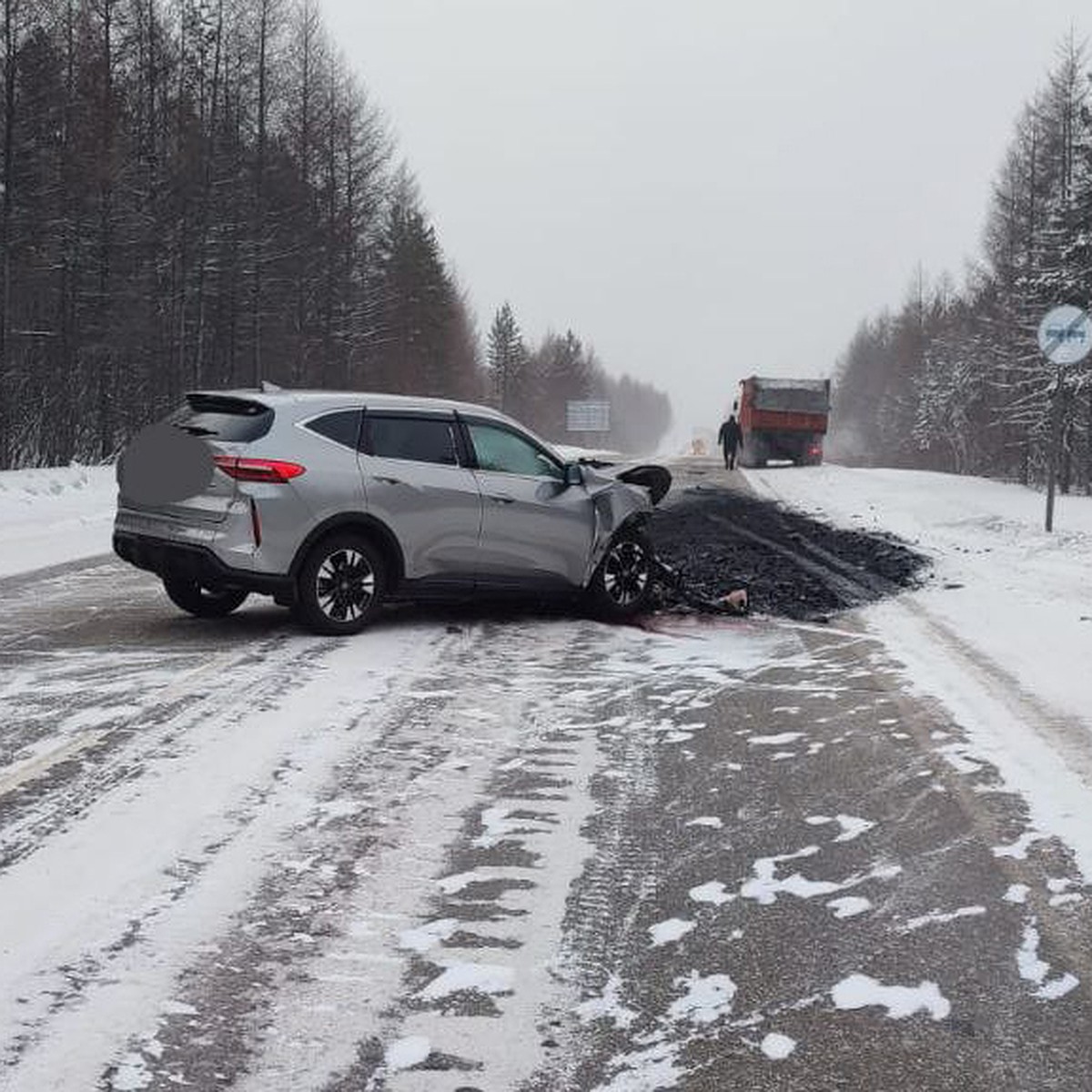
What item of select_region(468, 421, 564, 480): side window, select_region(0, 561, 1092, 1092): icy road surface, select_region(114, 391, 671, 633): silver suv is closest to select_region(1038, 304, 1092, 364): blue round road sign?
select_region(114, 391, 671, 633): silver suv

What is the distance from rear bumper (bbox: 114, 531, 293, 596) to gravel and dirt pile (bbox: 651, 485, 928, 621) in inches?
145

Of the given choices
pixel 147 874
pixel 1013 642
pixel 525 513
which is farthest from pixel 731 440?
pixel 147 874

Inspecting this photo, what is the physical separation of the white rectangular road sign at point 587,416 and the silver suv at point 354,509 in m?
89.3

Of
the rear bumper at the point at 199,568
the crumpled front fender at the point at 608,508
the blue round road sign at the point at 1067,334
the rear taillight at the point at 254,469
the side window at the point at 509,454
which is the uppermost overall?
the blue round road sign at the point at 1067,334

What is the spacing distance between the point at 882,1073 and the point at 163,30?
143 feet

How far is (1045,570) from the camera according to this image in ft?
39.0

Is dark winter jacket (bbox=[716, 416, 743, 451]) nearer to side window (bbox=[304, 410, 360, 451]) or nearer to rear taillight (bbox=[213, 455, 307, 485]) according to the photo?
side window (bbox=[304, 410, 360, 451])

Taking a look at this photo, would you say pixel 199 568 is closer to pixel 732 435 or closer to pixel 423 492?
pixel 423 492

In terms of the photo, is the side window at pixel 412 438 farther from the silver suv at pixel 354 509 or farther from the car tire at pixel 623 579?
the car tire at pixel 623 579

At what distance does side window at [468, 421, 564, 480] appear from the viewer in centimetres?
893

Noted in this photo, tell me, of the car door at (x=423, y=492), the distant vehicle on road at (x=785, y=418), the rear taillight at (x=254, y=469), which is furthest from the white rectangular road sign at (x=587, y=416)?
the rear taillight at (x=254, y=469)

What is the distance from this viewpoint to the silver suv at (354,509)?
25.5ft

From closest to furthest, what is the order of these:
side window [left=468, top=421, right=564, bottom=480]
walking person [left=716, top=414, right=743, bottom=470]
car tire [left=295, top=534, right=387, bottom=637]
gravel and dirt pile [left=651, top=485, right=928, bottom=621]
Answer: car tire [left=295, top=534, right=387, bottom=637]
side window [left=468, top=421, right=564, bottom=480]
gravel and dirt pile [left=651, top=485, right=928, bottom=621]
walking person [left=716, top=414, right=743, bottom=470]

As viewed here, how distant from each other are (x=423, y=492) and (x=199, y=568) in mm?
1692
